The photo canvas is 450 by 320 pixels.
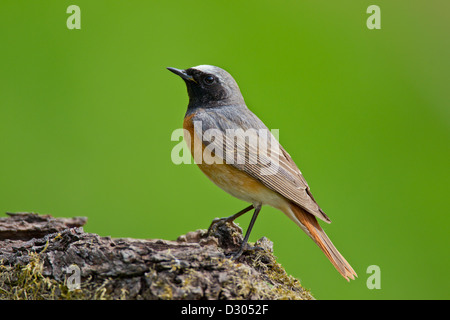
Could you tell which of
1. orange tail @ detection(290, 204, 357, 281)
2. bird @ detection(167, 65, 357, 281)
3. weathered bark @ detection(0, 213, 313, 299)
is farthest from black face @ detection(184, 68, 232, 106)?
weathered bark @ detection(0, 213, 313, 299)

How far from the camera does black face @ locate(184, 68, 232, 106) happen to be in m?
5.24

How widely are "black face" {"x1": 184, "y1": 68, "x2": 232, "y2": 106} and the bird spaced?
7.1 inches

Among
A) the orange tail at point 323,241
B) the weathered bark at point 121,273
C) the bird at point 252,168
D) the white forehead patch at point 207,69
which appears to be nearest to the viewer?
the weathered bark at point 121,273

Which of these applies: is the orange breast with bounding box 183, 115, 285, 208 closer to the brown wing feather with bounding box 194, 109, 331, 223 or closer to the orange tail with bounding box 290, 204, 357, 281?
the brown wing feather with bounding box 194, 109, 331, 223

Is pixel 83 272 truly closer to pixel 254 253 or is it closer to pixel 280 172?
pixel 254 253

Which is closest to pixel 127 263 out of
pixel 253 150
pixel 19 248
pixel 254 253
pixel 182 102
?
pixel 19 248

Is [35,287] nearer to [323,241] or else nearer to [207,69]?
[323,241]

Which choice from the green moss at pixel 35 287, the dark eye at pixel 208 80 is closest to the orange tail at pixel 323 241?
the dark eye at pixel 208 80

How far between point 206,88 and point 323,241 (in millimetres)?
1979

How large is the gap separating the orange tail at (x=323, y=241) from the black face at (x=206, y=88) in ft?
4.63

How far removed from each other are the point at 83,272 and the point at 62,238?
1.43ft

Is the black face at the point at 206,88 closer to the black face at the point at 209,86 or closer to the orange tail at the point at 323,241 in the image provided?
the black face at the point at 209,86

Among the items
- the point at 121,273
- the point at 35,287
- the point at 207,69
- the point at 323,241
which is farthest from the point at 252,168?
the point at 35,287

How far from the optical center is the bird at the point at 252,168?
181 inches
